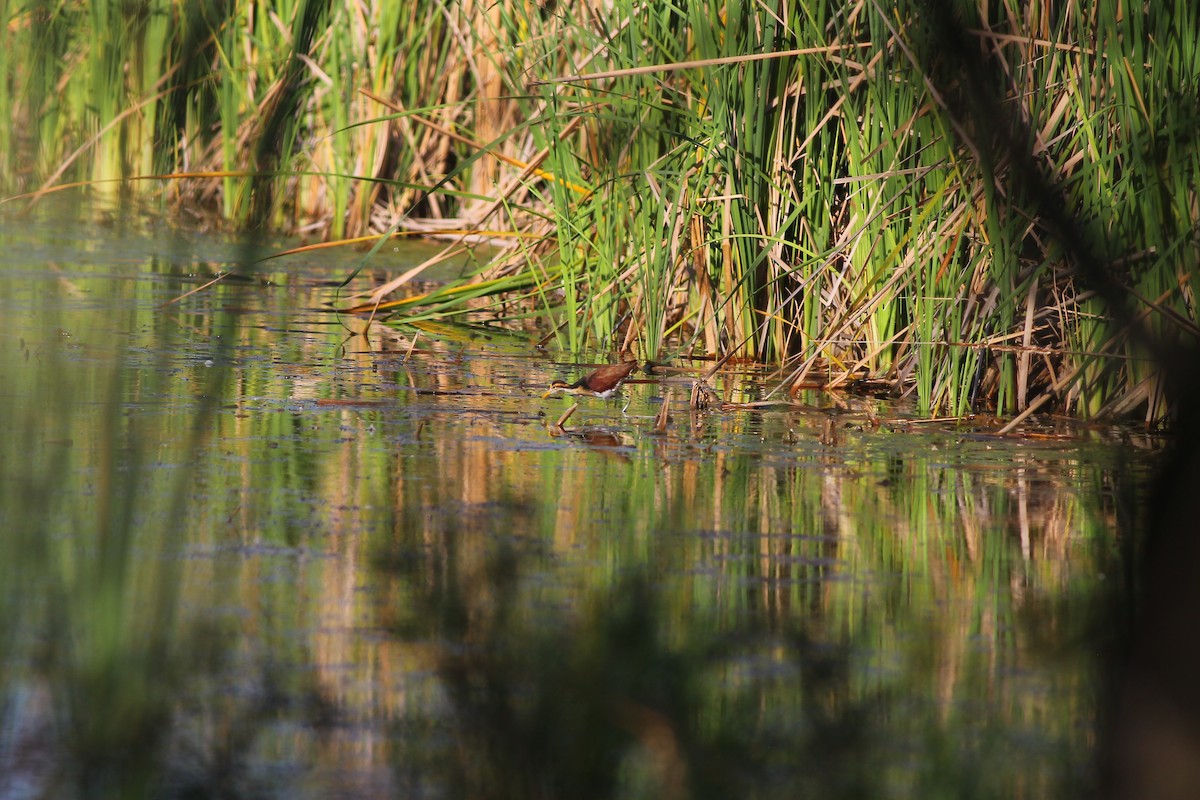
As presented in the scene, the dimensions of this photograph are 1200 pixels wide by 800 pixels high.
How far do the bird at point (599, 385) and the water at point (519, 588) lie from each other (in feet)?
0.36

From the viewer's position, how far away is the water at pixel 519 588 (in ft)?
5.74

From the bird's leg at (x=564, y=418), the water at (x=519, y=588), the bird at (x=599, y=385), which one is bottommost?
the water at (x=519, y=588)

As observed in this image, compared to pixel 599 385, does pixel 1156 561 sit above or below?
below

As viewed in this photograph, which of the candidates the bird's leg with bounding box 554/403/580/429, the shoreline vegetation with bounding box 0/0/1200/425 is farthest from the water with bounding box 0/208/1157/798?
the shoreline vegetation with bounding box 0/0/1200/425

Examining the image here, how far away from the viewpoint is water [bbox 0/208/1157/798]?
5.74 feet

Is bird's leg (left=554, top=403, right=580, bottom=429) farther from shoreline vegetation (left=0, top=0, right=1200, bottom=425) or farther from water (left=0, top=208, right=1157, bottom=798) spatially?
shoreline vegetation (left=0, top=0, right=1200, bottom=425)

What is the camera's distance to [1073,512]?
308cm

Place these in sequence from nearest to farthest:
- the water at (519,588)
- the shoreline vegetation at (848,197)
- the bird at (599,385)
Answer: the water at (519,588)
the shoreline vegetation at (848,197)
the bird at (599,385)

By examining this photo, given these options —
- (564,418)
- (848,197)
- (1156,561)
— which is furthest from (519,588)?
(848,197)

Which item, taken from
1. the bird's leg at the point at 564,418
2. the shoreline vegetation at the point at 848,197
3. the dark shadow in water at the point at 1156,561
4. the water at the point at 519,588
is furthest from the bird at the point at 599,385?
the dark shadow in water at the point at 1156,561

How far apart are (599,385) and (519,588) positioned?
5.78 ft

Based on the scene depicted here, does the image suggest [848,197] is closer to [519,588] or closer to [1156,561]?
[519,588]

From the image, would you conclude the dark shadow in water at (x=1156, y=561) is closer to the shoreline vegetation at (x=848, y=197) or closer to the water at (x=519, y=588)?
the water at (x=519, y=588)

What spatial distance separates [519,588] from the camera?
7.87ft
